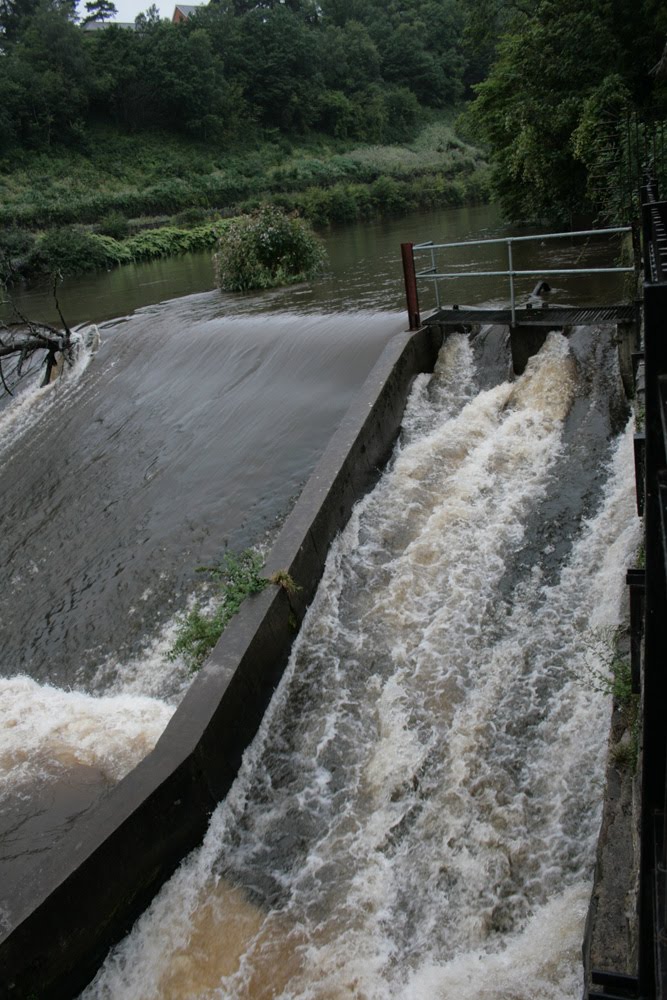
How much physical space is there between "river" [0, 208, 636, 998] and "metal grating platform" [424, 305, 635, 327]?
336mm

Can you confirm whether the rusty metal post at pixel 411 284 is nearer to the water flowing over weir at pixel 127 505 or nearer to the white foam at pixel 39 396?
the water flowing over weir at pixel 127 505

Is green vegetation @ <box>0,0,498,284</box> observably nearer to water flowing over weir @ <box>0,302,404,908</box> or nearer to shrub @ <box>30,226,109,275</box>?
shrub @ <box>30,226,109,275</box>

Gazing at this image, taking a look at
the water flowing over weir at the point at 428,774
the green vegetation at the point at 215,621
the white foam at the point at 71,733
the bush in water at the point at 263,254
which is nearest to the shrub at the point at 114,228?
the bush in water at the point at 263,254

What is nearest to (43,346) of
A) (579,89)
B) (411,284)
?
(411,284)

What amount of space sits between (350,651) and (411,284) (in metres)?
6.23

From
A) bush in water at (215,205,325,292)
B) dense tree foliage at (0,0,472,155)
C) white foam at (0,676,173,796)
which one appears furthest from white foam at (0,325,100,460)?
dense tree foliage at (0,0,472,155)

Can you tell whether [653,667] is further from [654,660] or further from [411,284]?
[411,284]

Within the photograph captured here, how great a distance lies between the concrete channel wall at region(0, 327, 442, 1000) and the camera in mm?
4137

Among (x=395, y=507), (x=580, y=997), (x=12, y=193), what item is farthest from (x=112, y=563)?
(x=12, y=193)

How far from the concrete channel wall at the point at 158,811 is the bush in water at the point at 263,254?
11741 millimetres

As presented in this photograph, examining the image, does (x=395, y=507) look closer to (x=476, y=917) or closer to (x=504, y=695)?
(x=504, y=695)

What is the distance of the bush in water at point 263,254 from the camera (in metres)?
17.5

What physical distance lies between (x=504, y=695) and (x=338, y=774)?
51.5 inches

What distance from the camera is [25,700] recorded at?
651cm
